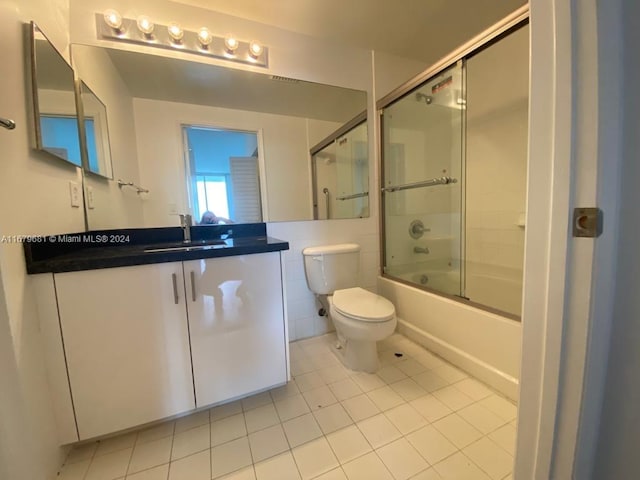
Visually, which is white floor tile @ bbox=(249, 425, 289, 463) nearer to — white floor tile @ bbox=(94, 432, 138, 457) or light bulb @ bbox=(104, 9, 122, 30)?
white floor tile @ bbox=(94, 432, 138, 457)

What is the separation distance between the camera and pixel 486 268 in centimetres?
208

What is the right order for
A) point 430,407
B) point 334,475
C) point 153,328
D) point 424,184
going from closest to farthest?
point 334,475
point 153,328
point 430,407
point 424,184

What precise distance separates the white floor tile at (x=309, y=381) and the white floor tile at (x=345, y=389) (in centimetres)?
8

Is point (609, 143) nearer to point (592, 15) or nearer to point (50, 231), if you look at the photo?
point (592, 15)

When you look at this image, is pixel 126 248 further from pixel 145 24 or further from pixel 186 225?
pixel 145 24

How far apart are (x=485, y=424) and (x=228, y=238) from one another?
1666 mm

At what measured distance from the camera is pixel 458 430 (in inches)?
45.6

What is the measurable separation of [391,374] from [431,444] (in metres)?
0.47

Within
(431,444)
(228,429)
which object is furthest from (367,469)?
(228,429)

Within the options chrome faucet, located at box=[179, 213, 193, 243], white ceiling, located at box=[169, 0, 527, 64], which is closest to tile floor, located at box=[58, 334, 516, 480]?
chrome faucet, located at box=[179, 213, 193, 243]

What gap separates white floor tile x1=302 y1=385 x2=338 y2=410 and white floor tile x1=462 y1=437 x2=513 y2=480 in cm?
62

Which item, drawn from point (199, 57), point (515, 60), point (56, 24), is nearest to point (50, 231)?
point (56, 24)

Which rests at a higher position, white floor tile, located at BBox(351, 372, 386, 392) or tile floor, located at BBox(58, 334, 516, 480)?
white floor tile, located at BBox(351, 372, 386, 392)

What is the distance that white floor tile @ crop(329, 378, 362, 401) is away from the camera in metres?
1.40
